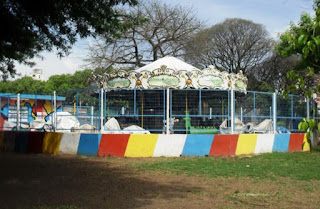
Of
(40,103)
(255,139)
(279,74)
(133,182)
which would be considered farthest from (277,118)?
(279,74)

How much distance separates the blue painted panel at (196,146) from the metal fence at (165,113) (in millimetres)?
629

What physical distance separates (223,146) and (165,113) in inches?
101

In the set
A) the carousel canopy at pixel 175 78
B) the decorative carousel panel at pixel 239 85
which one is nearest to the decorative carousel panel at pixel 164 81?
the carousel canopy at pixel 175 78

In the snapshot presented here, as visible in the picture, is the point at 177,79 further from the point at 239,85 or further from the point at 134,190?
the point at 134,190

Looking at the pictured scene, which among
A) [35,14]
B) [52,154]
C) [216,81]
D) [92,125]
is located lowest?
[52,154]

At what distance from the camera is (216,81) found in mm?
18375

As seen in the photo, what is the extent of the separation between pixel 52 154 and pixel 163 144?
436 cm

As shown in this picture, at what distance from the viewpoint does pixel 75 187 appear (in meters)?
8.63

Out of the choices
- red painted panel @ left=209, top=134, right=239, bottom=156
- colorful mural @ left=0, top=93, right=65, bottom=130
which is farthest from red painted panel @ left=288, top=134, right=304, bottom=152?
colorful mural @ left=0, top=93, right=65, bottom=130

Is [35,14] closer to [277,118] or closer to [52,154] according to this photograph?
[52,154]

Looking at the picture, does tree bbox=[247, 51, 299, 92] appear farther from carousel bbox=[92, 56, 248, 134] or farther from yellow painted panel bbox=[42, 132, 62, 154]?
yellow painted panel bbox=[42, 132, 62, 154]

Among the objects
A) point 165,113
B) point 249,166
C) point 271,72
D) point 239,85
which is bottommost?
point 249,166

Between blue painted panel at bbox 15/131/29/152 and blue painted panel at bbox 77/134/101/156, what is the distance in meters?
2.96

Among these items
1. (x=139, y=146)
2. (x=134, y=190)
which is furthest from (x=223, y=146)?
(x=134, y=190)
